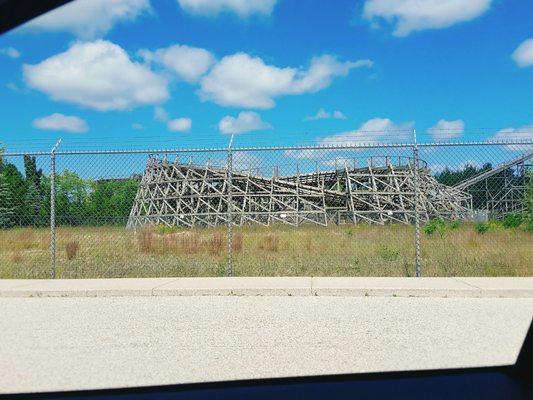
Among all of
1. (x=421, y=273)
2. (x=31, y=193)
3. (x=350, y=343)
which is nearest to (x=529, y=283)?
(x=421, y=273)

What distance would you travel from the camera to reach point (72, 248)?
13742 mm

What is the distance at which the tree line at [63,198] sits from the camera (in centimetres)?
1240

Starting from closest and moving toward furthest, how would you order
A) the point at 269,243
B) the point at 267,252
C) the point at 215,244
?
1. the point at 215,244
2. the point at 267,252
3. the point at 269,243

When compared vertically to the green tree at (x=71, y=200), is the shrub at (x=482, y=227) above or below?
below

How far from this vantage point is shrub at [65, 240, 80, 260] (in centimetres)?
1342

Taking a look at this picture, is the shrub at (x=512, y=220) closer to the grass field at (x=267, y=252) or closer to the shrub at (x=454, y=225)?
the grass field at (x=267, y=252)

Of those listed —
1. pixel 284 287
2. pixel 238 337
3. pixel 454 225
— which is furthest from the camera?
pixel 454 225

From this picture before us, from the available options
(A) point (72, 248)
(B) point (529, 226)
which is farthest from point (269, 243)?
(B) point (529, 226)

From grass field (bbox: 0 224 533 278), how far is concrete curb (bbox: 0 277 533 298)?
4.45 feet

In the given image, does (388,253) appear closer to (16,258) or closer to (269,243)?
Answer: (269,243)

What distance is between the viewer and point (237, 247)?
14781 millimetres

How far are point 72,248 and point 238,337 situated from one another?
8810mm

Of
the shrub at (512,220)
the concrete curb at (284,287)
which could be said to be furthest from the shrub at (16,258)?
the shrub at (512,220)

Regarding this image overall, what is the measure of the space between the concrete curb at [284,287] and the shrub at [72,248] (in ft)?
8.25
